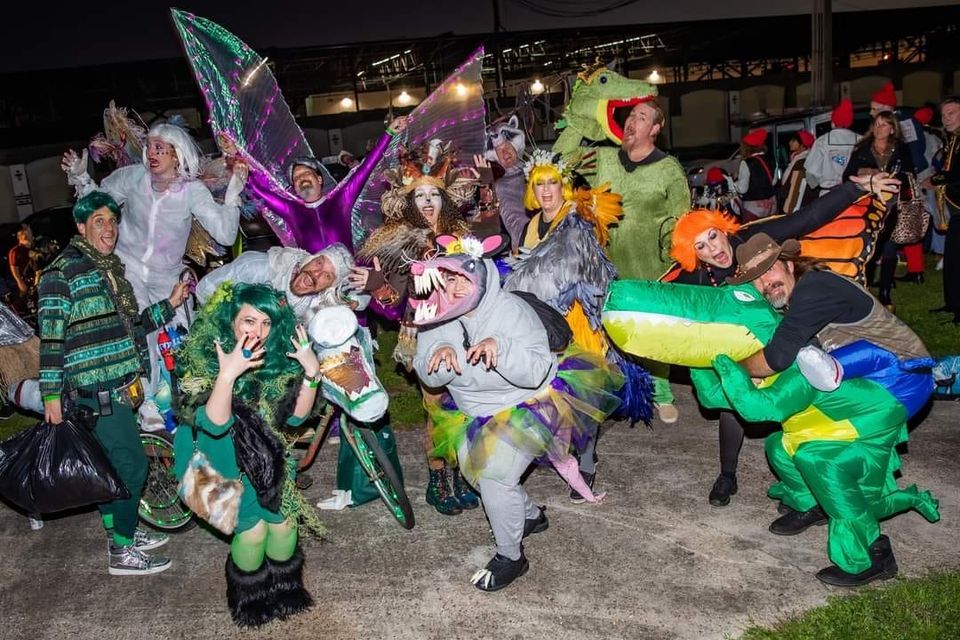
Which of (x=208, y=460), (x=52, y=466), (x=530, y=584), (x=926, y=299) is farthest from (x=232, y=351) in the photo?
(x=926, y=299)

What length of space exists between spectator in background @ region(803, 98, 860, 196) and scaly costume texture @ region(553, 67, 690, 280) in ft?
13.8

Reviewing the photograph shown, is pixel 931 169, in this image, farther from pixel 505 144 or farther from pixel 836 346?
pixel 836 346

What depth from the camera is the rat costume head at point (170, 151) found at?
4.73m

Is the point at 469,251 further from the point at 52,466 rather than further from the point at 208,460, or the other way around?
the point at 52,466

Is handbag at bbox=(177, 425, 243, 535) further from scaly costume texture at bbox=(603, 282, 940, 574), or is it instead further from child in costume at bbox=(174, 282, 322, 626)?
scaly costume texture at bbox=(603, 282, 940, 574)

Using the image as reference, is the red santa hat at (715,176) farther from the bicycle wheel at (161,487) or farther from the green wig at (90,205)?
the green wig at (90,205)

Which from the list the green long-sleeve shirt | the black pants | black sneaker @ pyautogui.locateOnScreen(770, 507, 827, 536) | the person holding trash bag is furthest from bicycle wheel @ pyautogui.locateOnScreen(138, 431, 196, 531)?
the black pants

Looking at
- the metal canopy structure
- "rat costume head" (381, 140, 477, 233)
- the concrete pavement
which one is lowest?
the concrete pavement

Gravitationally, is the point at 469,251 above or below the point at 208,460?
above

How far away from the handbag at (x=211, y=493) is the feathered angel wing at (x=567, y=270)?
5.97 ft

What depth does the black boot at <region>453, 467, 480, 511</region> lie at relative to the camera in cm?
453

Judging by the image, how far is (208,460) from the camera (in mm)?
3312

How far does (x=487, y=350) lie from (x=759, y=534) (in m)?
1.80

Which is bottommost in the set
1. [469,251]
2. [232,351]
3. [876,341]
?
[876,341]
